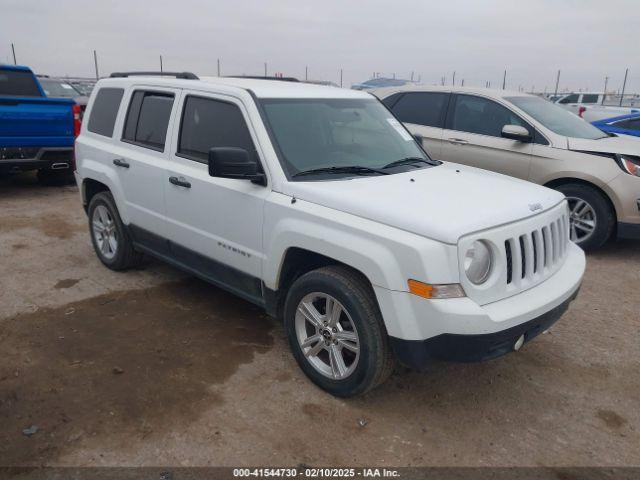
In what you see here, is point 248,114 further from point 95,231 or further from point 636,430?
point 636,430

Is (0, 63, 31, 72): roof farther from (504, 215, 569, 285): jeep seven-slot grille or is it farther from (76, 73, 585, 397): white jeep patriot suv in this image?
Answer: (504, 215, 569, 285): jeep seven-slot grille

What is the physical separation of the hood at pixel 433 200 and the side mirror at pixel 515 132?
2.70 meters

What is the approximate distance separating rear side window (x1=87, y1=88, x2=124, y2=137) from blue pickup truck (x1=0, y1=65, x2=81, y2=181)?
297 centimetres

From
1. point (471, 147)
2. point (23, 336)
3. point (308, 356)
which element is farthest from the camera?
point (471, 147)

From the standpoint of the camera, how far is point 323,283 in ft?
10.3

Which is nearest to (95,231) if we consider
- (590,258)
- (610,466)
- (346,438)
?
(346,438)

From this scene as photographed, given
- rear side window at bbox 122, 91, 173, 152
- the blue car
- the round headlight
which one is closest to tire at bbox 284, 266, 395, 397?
the round headlight

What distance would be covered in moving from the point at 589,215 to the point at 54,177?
8464 millimetres

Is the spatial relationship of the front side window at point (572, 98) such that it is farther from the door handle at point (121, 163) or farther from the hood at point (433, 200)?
the door handle at point (121, 163)

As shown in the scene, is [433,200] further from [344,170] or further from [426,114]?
[426,114]

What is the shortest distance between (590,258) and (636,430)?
3.36 metres

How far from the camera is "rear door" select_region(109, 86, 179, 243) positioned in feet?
14.2

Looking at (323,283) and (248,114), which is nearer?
(323,283)

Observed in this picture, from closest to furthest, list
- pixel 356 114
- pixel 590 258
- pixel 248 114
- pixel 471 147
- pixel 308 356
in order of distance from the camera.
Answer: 1. pixel 308 356
2. pixel 248 114
3. pixel 356 114
4. pixel 590 258
5. pixel 471 147
